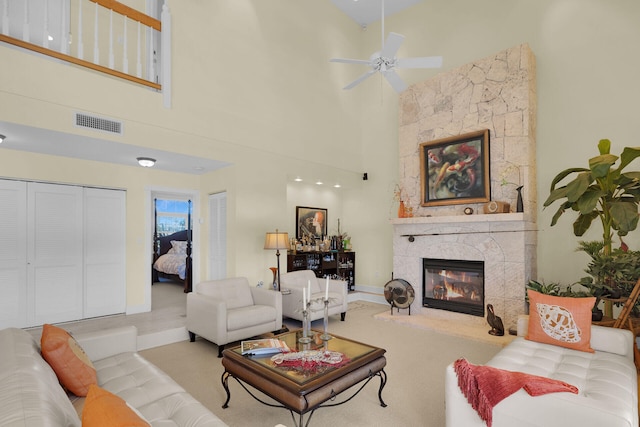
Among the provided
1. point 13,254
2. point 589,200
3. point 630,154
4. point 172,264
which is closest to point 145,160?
point 13,254

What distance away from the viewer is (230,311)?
167 inches

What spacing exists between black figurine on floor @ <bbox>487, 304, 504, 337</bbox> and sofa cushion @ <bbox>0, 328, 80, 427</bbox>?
4.61 m

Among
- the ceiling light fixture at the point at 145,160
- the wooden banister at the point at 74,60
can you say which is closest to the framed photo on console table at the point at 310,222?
the ceiling light fixture at the point at 145,160

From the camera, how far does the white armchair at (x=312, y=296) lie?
4.95m

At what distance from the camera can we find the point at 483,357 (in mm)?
3908

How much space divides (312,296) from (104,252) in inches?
127

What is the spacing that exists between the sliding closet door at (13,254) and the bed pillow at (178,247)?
4.12 m

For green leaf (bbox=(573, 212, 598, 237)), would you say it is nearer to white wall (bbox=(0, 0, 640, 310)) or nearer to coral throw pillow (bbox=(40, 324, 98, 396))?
white wall (bbox=(0, 0, 640, 310))

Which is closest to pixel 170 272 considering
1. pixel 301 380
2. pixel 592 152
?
pixel 301 380

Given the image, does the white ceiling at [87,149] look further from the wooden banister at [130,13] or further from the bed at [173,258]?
the bed at [173,258]

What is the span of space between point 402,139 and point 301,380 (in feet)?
16.4

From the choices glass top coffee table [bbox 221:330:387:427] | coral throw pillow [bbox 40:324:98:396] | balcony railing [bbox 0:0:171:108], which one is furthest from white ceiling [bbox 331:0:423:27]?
coral throw pillow [bbox 40:324:98:396]

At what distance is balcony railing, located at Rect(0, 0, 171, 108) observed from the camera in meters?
3.91

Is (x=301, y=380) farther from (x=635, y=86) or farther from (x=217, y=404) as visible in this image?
(x=635, y=86)
